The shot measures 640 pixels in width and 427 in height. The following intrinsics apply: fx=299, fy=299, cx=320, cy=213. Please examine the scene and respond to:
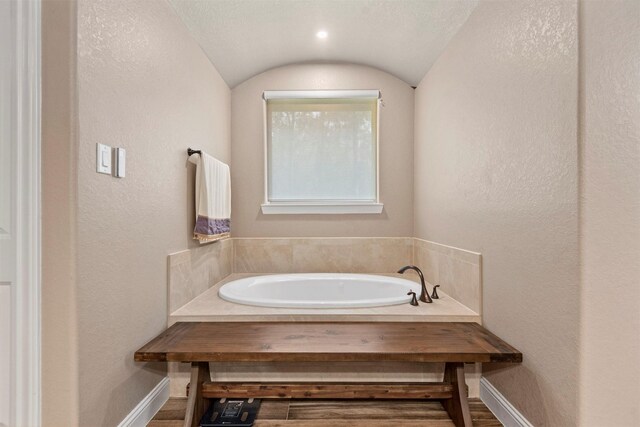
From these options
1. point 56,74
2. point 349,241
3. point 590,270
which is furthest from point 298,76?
point 590,270

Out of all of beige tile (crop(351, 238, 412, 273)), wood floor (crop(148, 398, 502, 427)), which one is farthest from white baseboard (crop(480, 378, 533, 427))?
beige tile (crop(351, 238, 412, 273))

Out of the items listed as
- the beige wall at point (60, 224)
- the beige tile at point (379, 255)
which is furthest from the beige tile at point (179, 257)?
the beige tile at point (379, 255)

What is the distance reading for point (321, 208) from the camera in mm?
2643

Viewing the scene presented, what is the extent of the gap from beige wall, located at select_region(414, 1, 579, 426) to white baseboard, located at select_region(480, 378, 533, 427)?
4cm

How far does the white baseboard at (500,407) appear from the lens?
1.28 metres

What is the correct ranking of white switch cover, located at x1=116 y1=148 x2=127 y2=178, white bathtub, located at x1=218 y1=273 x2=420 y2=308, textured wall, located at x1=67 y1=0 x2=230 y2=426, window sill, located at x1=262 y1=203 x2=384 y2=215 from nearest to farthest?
textured wall, located at x1=67 y1=0 x2=230 y2=426 < white switch cover, located at x1=116 y1=148 x2=127 y2=178 < white bathtub, located at x1=218 y1=273 x2=420 y2=308 < window sill, located at x1=262 y1=203 x2=384 y2=215

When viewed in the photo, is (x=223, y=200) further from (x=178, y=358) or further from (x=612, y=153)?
(x=612, y=153)

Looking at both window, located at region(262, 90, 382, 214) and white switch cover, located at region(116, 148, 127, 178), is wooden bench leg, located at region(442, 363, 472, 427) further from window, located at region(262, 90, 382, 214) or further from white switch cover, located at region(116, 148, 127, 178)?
white switch cover, located at region(116, 148, 127, 178)

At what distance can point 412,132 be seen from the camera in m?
2.68

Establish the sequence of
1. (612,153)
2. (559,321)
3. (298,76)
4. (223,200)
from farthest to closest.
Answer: (298,76)
(223,200)
(559,321)
(612,153)

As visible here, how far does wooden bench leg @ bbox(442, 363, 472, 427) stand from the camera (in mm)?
1305

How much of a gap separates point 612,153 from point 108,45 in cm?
187

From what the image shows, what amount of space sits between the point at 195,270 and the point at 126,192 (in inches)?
31.3

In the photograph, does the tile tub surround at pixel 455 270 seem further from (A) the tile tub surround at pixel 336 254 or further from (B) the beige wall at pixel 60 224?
(B) the beige wall at pixel 60 224
